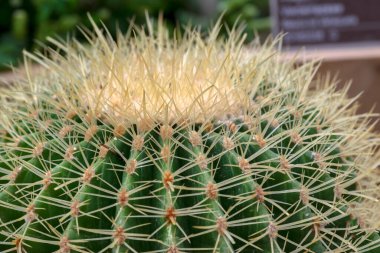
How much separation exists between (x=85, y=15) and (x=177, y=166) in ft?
10.4

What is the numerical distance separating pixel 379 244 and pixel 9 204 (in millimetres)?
623

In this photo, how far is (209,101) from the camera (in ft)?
4.05

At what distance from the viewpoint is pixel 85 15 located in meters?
4.20

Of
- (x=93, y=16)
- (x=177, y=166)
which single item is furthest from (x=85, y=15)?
(x=177, y=166)

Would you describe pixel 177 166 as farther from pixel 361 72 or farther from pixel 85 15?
pixel 85 15

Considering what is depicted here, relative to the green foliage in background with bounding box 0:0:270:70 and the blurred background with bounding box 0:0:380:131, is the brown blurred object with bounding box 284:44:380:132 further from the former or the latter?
the green foliage in background with bounding box 0:0:270:70

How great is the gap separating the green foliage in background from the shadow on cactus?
2563mm

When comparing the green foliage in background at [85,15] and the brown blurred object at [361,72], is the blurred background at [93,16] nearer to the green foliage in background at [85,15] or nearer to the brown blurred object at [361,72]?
the green foliage in background at [85,15]

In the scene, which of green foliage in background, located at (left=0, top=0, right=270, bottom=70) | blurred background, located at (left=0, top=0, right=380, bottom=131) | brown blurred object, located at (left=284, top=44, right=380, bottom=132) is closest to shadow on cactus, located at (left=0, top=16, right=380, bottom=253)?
brown blurred object, located at (left=284, top=44, right=380, bottom=132)

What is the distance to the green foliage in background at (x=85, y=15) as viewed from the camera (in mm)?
3982

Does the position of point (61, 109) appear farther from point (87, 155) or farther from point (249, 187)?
point (249, 187)

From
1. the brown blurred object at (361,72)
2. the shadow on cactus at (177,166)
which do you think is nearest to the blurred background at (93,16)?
the brown blurred object at (361,72)

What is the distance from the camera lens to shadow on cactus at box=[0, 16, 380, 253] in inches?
43.3

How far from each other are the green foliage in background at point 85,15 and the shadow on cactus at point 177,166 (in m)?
2.56
